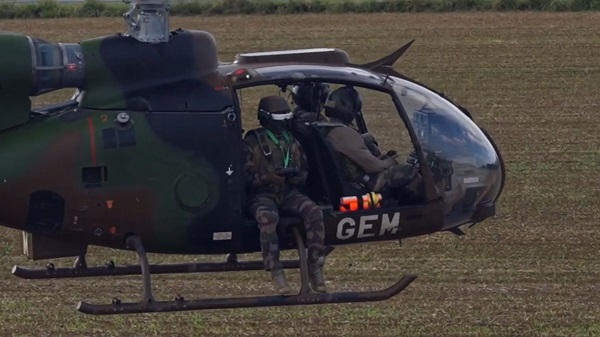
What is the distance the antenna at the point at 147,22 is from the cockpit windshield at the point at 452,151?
6.57 feet

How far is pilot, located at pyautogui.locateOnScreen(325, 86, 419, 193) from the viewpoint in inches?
432

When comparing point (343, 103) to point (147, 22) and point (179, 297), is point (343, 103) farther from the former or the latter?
point (179, 297)

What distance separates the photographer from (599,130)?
22391mm

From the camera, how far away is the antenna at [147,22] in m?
10.5

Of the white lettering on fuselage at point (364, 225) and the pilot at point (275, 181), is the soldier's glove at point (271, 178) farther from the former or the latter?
the white lettering on fuselage at point (364, 225)

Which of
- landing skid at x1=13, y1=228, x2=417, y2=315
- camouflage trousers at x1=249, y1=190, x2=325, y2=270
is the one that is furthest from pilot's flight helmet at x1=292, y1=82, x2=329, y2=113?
landing skid at x1=13, y1=228, x2=417, y2=315

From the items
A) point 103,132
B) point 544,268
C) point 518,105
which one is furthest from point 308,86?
point 518,105

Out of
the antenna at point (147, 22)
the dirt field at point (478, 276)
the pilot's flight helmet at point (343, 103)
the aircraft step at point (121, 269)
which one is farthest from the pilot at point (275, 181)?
the dirt field at point (478, 276)

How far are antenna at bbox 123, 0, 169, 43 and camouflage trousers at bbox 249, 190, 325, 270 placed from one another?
4.74ft

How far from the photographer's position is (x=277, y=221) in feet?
35.0

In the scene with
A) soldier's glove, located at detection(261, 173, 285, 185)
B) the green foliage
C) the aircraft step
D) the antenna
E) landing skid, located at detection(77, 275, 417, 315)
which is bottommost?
the green foliage

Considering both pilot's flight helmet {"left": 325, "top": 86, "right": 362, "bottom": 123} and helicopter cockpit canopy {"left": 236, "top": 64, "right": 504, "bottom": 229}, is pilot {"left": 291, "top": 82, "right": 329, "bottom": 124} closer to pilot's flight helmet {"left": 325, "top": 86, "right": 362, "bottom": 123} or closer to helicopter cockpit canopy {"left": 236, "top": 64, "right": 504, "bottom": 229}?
pilot's flight helmet {"left": 325, "top": 86, "right": 362, "bottom": 123}

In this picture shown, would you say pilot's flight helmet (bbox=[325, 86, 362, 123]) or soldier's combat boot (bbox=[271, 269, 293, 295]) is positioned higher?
pilot's flight helmet (bbox=[325, 86, 362, 123])

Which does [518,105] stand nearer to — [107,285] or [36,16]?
[107,285]
